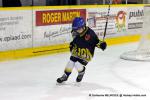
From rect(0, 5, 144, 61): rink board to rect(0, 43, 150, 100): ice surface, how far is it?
1.05 ft

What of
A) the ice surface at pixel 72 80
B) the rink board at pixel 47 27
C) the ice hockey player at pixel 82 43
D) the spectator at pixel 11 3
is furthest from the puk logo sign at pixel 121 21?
the ice hockey player at pixel 82 43

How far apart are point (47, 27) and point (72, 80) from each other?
2987 mm

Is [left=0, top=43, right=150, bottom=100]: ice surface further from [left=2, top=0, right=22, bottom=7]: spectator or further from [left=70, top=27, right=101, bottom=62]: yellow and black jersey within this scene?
[left=2, top=0, right=22, bottom=7]: spectator

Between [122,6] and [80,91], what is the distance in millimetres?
5837

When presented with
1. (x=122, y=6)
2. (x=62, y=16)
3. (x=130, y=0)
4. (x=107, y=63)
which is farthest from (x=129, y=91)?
(x=130, y=0)

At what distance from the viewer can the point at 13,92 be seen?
16.8 feet

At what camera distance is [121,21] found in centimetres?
1068

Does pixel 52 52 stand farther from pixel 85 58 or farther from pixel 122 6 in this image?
pixel 85 58

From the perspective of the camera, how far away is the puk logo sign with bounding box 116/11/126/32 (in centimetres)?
1055

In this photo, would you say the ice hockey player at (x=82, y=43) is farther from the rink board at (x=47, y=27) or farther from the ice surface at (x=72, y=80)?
the rink board at (x=47, y=27)

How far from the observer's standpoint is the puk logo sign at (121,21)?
10.6 meters

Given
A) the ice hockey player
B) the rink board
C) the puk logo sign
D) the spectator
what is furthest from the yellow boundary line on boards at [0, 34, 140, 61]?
the ice hockey player

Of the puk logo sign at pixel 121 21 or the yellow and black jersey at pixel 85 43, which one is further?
the puk logo sign at pixel 121 21

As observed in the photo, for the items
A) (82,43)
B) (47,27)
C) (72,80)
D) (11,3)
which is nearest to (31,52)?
(47,27)
